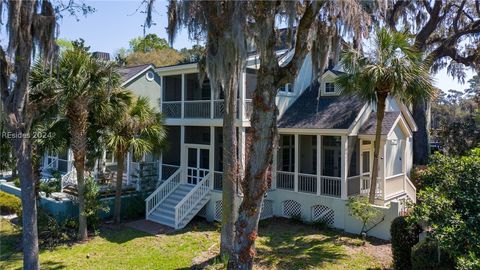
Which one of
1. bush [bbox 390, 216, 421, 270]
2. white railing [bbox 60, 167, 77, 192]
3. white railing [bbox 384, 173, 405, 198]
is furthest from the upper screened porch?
bush [bbox 390, 216, 421, 270]

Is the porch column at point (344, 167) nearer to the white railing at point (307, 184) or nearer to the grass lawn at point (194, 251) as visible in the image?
the white railing at point (307, 184)

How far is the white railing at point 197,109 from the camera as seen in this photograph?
16.6m

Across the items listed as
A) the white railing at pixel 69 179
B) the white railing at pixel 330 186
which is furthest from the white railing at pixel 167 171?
the white railing at pixel 330 186

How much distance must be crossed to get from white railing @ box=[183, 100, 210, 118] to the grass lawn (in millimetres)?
5285

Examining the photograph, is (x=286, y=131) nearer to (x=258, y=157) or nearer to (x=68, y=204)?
(x=258, y=157)

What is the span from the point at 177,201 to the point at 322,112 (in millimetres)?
7591

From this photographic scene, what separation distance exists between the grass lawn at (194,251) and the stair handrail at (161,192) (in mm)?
2071

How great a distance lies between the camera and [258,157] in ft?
28.1

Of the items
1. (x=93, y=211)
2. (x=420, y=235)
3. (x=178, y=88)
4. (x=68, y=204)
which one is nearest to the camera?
(x=420, y=235)

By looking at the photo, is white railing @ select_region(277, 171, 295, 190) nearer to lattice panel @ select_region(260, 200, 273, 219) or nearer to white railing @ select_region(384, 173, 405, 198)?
lattice panel @ select_region(260, 200, 273, 219)

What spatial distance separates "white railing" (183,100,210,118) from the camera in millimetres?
16625

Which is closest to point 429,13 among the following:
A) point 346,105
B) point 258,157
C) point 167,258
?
point 346,105

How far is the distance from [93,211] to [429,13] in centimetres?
2273

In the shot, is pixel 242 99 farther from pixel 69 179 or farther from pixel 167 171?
pixel 69 179
